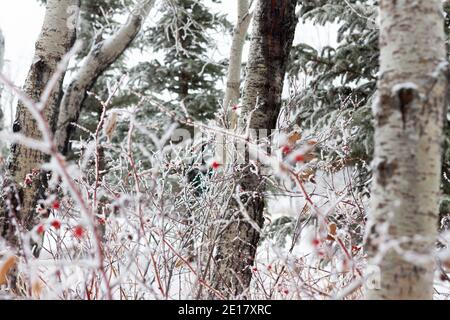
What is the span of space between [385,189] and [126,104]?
34.1 feet

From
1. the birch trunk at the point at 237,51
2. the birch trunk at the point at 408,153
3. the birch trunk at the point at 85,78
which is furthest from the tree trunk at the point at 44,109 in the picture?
the birch trunk at the point at 408,153

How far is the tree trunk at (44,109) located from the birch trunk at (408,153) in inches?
109

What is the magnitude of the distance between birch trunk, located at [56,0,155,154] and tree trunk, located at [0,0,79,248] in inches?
21.7

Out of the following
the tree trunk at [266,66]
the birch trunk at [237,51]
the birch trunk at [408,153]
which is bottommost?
the birch trunk at [408,153]

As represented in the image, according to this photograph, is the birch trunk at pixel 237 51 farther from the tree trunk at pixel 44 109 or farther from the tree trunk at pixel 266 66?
the tree trunk at pixel 266 66

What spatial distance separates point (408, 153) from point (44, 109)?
121 inches

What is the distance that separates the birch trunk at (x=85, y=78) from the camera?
4.38 metres

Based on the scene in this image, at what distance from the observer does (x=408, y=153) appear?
1218mm

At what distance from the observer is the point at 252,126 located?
3.05 meters

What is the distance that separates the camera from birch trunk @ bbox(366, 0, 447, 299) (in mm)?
1212

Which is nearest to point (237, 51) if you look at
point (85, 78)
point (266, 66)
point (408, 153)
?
point (85, 78)
